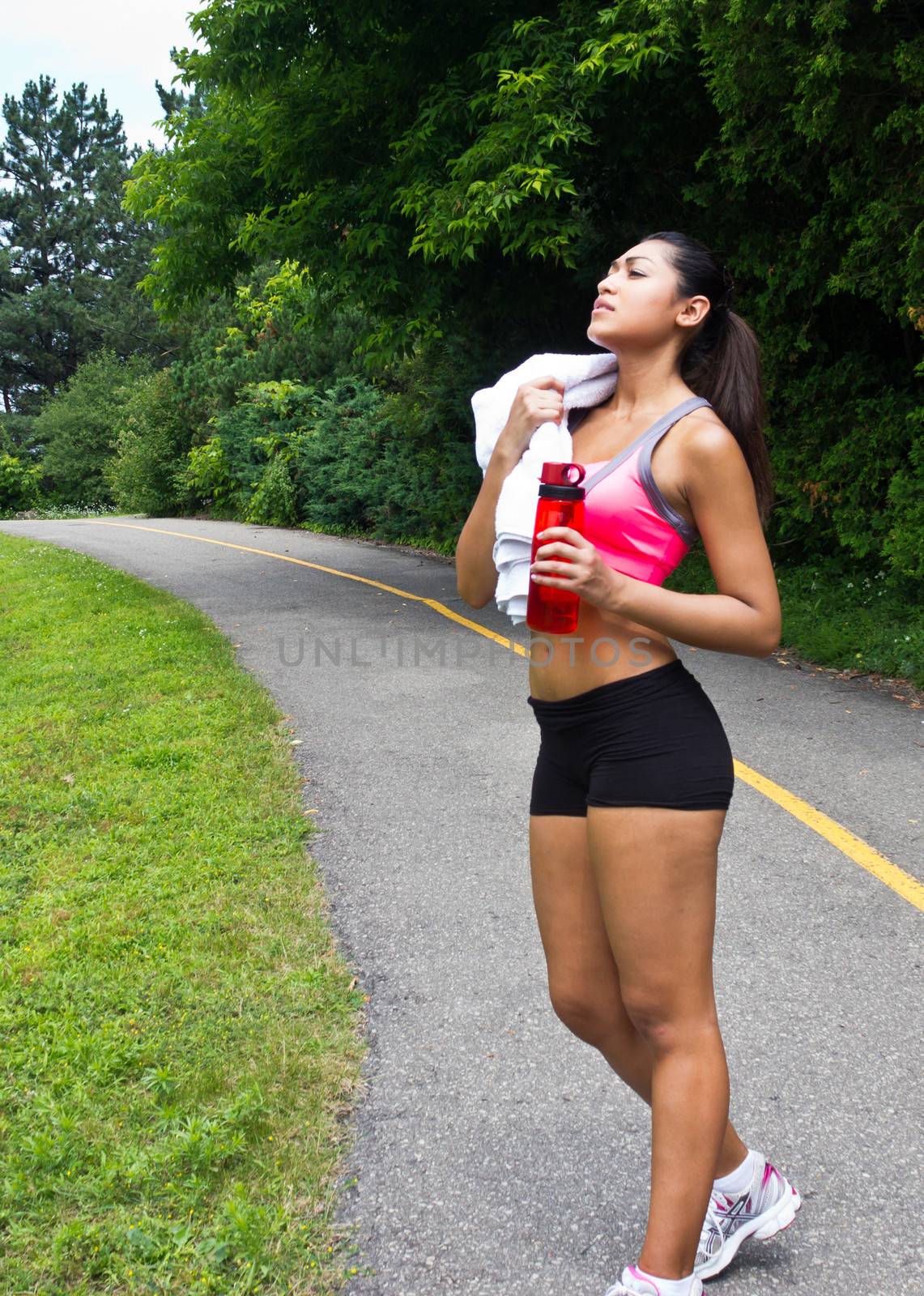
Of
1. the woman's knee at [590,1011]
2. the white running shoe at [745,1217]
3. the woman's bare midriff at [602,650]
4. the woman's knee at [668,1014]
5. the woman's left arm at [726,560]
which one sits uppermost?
the woman's left arm at [726,560]

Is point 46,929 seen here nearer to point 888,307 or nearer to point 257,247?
point 888,307

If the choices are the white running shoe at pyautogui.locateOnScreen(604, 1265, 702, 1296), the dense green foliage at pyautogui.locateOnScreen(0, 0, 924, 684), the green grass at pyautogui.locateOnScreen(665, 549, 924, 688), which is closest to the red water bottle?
the white running shoe at pyautogui.locateOnScreen(604, 1265, 702, 1296)

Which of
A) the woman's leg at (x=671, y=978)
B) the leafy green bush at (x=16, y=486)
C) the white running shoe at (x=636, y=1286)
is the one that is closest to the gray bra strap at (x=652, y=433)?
the woman's leg at (x=671, y=978)

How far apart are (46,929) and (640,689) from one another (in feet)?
9.77

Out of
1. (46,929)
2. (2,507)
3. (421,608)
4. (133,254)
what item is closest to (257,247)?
(421,608)

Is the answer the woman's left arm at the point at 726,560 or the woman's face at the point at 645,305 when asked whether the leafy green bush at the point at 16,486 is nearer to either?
the woman's face at the point at 645,305

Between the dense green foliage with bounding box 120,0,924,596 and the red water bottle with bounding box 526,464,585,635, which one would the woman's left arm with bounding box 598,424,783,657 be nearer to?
the red water bottle with bounding box 526,464,585,635

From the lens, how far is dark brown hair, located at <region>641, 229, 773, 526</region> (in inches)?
88.0

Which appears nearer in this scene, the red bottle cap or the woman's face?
the red bottle cap

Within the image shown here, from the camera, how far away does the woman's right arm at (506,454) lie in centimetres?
225

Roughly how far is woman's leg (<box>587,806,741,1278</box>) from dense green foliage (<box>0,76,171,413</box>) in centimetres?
5954

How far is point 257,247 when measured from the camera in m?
12.4

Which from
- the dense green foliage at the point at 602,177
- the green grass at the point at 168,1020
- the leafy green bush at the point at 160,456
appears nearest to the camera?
the green grass at the point at 168,1020

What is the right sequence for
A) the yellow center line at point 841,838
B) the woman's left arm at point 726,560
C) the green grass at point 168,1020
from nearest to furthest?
the woman's left arm at point 726,560 < the green grass at point 168,1020 < the yellow center line at point 841,838
